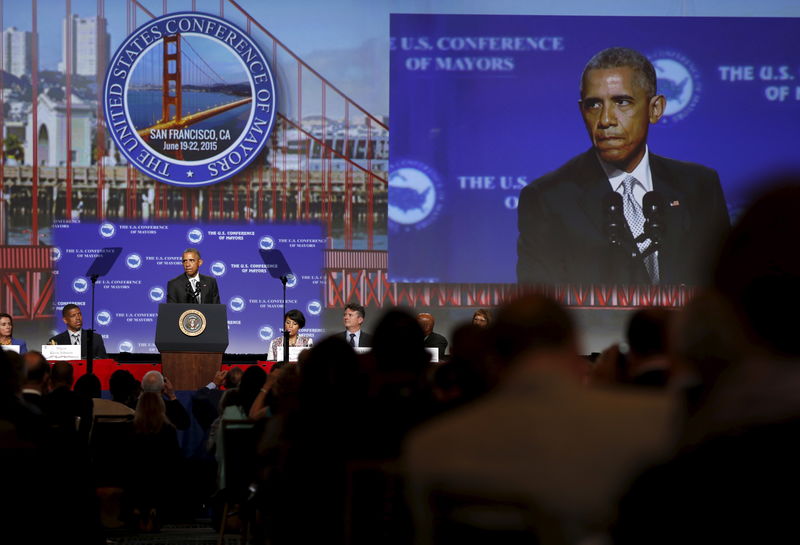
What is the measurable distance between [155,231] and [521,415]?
27.4ft

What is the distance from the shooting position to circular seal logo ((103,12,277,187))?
30.1 feet

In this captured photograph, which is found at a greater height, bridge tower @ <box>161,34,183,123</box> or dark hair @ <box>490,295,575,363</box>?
bridge tower @ <box>161,34,183,123</box>

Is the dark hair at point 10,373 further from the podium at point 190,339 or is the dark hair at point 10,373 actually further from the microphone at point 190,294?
the microphone at point 190,294

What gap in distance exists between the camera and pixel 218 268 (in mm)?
9188

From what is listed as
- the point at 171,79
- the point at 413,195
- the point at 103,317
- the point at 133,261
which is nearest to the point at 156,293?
the point at 133,261

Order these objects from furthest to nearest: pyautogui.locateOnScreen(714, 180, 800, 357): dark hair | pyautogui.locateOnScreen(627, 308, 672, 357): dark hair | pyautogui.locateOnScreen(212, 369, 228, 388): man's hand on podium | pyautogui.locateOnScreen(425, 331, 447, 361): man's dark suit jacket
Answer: pyautogui.locateOnScreen(425, 331, 447, 361): man's dark suit jacket → pyautogui.locateOnScreen(212, 369, 228, 388): man's hand on podium → pyautogui.locateOnScreen(627, 308, 672, 357): dark hair → pyautogui.locateOnScreen(714, 180, 800, 357): dark hair

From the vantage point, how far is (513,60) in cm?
912

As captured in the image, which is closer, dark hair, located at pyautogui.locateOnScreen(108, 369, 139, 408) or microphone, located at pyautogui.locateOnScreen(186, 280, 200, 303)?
dark hair, located at pyautogui.locateOnScreen(108, 369, 139, 408)

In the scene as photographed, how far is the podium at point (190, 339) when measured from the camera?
284 inches

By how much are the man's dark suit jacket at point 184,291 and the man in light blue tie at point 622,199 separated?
8.95ft

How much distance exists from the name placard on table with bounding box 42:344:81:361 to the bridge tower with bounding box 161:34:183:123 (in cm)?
282

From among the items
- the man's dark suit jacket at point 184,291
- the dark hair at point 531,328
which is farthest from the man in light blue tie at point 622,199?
the dark hair at point 531,328

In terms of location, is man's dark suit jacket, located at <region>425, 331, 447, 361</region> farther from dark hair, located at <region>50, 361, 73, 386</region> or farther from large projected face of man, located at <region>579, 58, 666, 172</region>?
dark hair, located at <region>50, 361, 73, 386</region>

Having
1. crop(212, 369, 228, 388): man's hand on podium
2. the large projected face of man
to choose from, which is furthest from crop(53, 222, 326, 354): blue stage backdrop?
the large projected face of man
